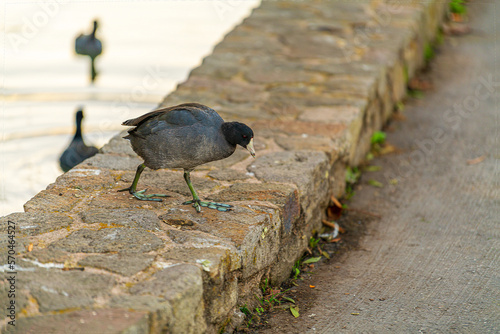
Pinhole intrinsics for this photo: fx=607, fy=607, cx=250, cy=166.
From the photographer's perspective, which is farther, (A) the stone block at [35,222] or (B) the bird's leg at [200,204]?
(B) the bird's leg at [200,204]

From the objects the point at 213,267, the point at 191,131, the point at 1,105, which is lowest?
the point at 1,105

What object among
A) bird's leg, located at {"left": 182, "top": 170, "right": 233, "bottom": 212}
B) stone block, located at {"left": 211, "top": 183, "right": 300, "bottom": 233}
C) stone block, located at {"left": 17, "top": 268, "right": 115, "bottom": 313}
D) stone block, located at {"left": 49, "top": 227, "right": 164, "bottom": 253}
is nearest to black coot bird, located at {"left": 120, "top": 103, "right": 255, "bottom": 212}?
bird's leg, located at {"left": 182, "top": 170, "right": 233, "bottom": 212}

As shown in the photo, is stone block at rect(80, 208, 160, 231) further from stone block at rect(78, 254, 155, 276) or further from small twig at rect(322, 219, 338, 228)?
small twig at rect(322, 219, 338, 228)

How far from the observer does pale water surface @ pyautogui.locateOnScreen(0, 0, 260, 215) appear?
19.9 ft

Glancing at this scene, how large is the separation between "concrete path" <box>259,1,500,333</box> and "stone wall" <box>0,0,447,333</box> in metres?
0.32

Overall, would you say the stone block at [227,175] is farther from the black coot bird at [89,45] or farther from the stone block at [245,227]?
the black coot bird at [89,45]

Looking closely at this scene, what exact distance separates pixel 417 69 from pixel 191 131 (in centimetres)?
475

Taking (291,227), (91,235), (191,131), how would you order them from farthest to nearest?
(291,227)
(191,131)
(91,235)

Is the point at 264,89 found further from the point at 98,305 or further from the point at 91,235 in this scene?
the point at 98,305

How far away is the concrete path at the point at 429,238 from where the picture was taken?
3197 mm

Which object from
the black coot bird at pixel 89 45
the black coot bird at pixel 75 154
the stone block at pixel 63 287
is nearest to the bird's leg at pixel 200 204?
the stone block at pixel 63 287

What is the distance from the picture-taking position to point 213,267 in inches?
111

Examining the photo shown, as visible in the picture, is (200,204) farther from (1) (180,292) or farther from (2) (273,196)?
(1) (180,292)

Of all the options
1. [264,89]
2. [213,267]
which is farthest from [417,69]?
[213,267]
